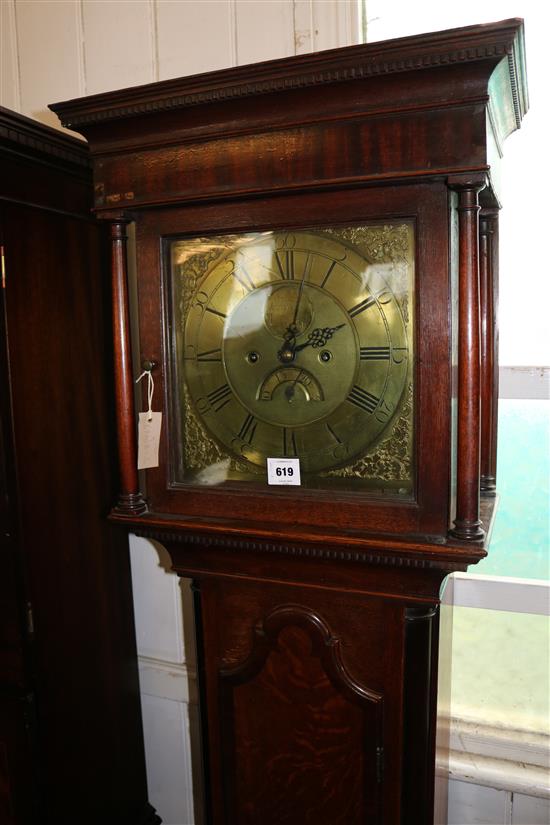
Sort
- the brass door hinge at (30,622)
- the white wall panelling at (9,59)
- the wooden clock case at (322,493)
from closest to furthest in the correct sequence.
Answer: the wooden clock case at (322,493), the brass door hinge at (30,622), the white wall panelling at (9,59)

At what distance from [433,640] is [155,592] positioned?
2.63ft

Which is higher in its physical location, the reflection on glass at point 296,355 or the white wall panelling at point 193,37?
the white wall panelling at point 193,37

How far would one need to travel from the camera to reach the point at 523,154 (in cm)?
125

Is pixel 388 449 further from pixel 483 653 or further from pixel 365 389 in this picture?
pixel 483 653

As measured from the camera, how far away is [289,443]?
98 centimetres

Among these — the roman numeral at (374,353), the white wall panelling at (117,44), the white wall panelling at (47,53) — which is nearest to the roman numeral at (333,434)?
the roman numeral at (374,353)

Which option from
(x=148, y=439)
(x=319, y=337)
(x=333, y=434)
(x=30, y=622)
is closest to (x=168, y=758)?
(x=30, y=622)

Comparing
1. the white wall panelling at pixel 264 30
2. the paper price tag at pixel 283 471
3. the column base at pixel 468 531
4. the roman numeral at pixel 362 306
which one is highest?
the white wall panelling at pixel 264 30

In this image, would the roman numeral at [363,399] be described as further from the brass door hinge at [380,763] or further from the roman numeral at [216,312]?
the brass door hinge at [380,763]

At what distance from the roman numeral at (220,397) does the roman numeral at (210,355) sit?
44mm

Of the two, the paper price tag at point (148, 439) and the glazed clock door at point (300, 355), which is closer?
the glazed clock door at point (300, 355)

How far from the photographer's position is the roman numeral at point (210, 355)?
3.30 feet

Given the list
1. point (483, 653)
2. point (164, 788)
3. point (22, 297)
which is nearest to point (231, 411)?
point (22, 297)

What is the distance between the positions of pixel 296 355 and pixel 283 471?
174 millimetres
